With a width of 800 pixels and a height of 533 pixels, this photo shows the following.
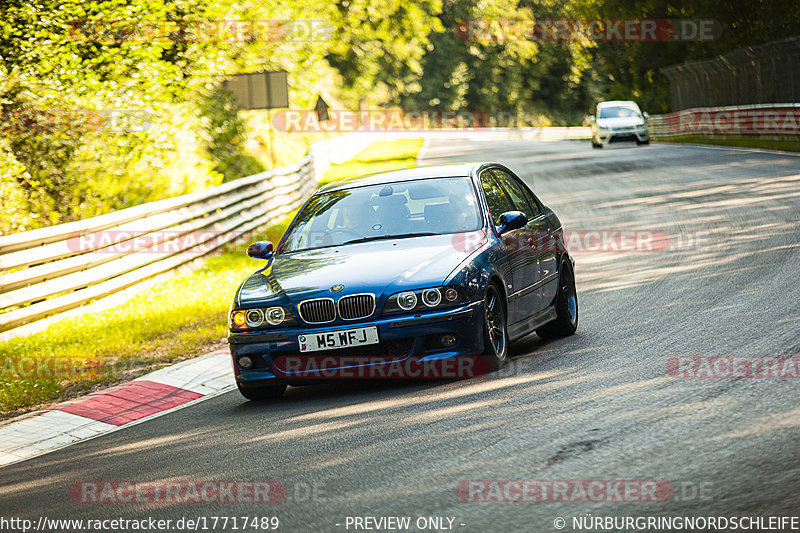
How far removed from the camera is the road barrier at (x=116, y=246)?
36.5ft

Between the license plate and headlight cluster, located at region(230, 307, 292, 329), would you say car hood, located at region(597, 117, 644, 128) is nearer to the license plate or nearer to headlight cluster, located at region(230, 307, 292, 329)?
headlight cluster, located at region(230, 307, 292, 329)

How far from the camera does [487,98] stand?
311ft

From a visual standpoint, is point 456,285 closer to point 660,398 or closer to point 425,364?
point 425,364

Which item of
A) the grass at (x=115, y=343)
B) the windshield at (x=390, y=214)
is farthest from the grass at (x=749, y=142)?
the windshield at (x=390, y=214)

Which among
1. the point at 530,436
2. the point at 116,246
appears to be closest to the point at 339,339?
the point at 530,436

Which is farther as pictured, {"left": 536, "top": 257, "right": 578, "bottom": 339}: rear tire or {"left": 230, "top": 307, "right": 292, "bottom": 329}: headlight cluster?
{"left": 536, "top": 257, "right": 578, "bottom": 339}: rear tire

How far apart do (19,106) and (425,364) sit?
10.5 metres

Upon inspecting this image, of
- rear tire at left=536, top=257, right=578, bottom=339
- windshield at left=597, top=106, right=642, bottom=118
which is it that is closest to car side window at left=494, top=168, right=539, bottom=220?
rear tire at left=536, top=257, right=578, bottom=339

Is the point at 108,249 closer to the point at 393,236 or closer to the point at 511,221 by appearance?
the point at 393,236

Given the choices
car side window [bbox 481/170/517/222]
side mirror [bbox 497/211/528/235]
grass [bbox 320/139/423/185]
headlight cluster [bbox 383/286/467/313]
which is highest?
car side window [bbox 481/170/517/222]

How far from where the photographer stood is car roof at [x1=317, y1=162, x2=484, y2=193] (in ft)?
29.5

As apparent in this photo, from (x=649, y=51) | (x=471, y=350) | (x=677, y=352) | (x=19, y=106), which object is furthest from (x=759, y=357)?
(x=649, y=51)

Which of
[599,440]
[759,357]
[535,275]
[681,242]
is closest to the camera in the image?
[599,440]

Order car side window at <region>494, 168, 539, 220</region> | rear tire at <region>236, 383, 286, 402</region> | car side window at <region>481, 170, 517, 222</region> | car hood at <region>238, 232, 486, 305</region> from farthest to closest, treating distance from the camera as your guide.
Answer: car side window at <region>494, 168, 539, 220</region> < car side window at <region>481, 170, 517, 222</region> < rear tire at <region>236, 383, 286, 402</region> < car hood at <region>238, 232, 486, 305</region>
